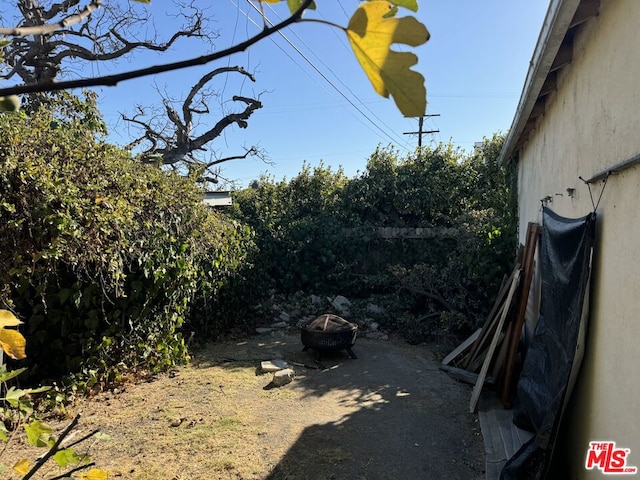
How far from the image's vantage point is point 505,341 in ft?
15.3

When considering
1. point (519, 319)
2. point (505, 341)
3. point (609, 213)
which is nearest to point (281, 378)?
point (505, 341)

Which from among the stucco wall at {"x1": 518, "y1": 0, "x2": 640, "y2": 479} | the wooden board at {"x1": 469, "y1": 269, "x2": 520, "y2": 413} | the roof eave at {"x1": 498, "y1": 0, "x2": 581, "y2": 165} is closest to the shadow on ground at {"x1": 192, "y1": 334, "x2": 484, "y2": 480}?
the wooden board at {"x1": 469, "y1": 269, "x2": 520, "y2": 413}

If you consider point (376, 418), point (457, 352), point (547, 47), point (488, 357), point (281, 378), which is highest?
point (547, 47)

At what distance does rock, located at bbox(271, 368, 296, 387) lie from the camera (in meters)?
4.98

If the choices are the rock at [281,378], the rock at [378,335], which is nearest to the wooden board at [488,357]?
the rock at [281,378]

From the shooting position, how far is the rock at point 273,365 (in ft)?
17.7

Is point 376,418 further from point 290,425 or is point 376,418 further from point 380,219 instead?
point 380,219

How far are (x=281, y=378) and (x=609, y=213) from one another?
152 inches

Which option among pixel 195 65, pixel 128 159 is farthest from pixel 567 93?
pixel 128 159

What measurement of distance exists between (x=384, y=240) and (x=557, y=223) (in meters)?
5.61

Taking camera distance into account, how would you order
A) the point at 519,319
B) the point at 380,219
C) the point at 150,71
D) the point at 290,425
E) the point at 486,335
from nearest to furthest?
the point at 150,71 < the point at 290,425 < the point at 519,319 < the point at 486,335 < the point at 380,219

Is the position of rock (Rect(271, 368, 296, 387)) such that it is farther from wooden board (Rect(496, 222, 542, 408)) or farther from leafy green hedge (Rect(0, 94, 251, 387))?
wooden board (Rect(496, 222, 542, 408))

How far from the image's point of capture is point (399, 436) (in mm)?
3797

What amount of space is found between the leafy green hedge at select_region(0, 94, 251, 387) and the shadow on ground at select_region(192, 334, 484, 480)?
1.26 meters
